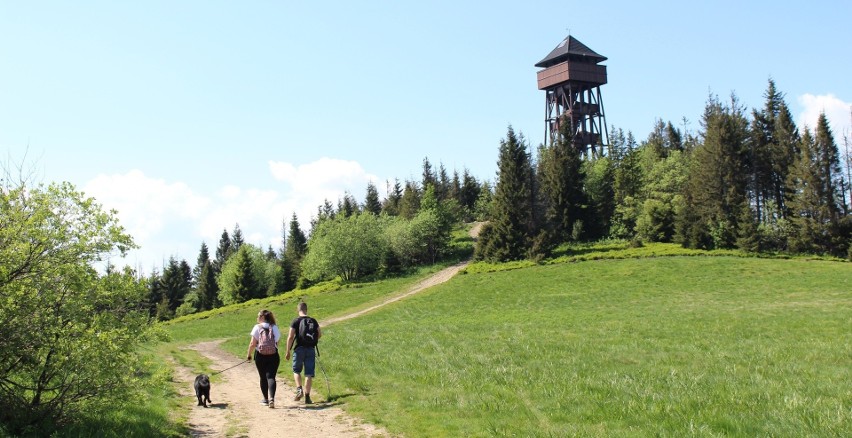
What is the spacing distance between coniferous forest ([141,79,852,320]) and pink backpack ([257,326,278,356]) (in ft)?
164

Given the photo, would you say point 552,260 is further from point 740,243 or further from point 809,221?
point 809,221

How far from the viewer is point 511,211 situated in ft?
211

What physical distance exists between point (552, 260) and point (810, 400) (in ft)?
166

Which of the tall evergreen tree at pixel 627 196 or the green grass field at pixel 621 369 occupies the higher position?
the tall evergreen tree at pixel 627 196

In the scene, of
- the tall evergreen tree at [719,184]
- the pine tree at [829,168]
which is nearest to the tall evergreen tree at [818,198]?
the pine tree at [829,168]

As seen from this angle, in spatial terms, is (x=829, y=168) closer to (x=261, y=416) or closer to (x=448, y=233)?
(x=448, y=233)

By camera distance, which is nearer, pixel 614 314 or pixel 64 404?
pixel 64 404

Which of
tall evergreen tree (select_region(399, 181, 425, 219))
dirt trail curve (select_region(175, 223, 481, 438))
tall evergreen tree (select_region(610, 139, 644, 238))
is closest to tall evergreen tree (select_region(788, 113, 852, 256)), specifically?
tall evergreen tree (select_region(610, 139, 644, 238))

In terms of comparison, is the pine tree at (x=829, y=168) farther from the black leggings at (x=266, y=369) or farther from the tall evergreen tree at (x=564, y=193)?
→ the black leggings at (x=266, y=369)

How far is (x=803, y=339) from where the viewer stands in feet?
64.3

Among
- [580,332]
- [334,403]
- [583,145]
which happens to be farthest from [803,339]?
[583,145]

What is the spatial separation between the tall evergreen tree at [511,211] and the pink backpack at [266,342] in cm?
5212

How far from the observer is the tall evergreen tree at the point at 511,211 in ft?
211

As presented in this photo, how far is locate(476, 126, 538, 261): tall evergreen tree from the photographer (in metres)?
64.3
